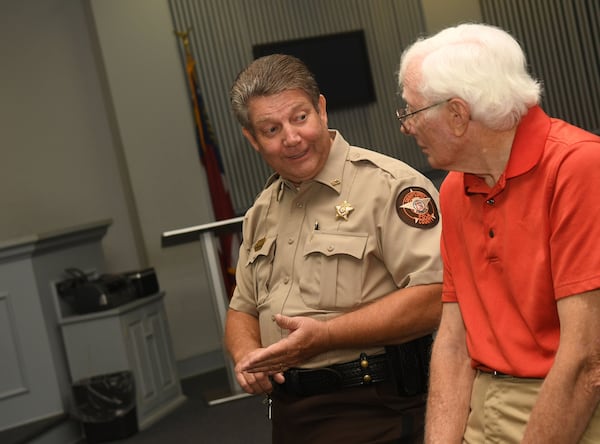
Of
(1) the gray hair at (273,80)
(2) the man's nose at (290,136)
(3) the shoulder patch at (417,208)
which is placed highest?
(1) the gray hair at (273,80)

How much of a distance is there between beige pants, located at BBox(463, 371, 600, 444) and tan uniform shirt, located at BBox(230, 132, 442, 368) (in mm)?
493

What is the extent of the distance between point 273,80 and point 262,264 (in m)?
0.51

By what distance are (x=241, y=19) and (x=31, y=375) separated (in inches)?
152

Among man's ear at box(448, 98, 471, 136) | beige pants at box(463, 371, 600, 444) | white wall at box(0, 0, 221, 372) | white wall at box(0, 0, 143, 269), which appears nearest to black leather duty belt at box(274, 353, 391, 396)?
beige pants at box(463, 371, 600, 444)

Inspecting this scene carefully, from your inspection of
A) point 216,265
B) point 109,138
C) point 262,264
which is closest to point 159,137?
point 109,138

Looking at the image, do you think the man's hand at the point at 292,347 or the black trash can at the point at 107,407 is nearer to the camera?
the man's hand at the point at 292,347

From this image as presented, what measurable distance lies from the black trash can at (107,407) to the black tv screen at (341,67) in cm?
374

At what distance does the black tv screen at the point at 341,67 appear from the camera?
8.47 metres

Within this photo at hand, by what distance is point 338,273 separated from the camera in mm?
2389

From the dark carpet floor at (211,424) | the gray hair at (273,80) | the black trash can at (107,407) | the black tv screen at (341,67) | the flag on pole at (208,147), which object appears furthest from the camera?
the black tv screen at (341,67)

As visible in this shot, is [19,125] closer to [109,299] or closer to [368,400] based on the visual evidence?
[109,299]

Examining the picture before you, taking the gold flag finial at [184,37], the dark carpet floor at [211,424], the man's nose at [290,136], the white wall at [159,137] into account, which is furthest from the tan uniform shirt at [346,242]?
the gold flag finial at [184,37]

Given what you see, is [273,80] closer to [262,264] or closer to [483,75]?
[262,264]

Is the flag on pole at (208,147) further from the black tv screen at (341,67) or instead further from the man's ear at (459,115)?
the man's ear at (459,115)
